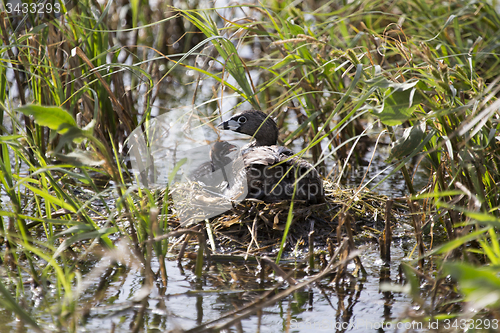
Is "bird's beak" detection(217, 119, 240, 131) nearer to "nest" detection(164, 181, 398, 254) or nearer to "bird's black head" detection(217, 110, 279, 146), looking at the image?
"bird's black head" detection(217, 110, 279, 146)

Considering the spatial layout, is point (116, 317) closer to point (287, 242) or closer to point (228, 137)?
point (287, 242)

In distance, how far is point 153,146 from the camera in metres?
3.95

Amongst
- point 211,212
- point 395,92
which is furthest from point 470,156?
point 211,212

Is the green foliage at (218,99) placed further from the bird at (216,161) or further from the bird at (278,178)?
the bird at (216,161)

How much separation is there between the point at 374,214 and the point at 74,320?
7.32 ft

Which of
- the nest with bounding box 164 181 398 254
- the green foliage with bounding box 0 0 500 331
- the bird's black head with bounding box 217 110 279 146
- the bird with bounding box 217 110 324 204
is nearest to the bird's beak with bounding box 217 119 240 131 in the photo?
the bird's black head with bounding box 217 110 279 146

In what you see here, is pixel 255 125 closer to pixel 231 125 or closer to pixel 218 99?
pixel 231 125

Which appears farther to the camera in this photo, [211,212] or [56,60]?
[56,60]

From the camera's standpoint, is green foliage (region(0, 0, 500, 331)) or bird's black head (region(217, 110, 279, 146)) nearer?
green foliage (region(0, 0, 500, 331))

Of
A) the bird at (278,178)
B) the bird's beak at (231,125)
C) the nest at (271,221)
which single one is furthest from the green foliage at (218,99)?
the bird's beak at (231,125)

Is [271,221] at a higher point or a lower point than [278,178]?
lower

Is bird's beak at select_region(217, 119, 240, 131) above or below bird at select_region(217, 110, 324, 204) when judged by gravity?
above

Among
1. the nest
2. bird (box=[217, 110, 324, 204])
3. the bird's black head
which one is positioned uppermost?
the bird's black head

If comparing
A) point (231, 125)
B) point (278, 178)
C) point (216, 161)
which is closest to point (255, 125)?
point (231, 125)
